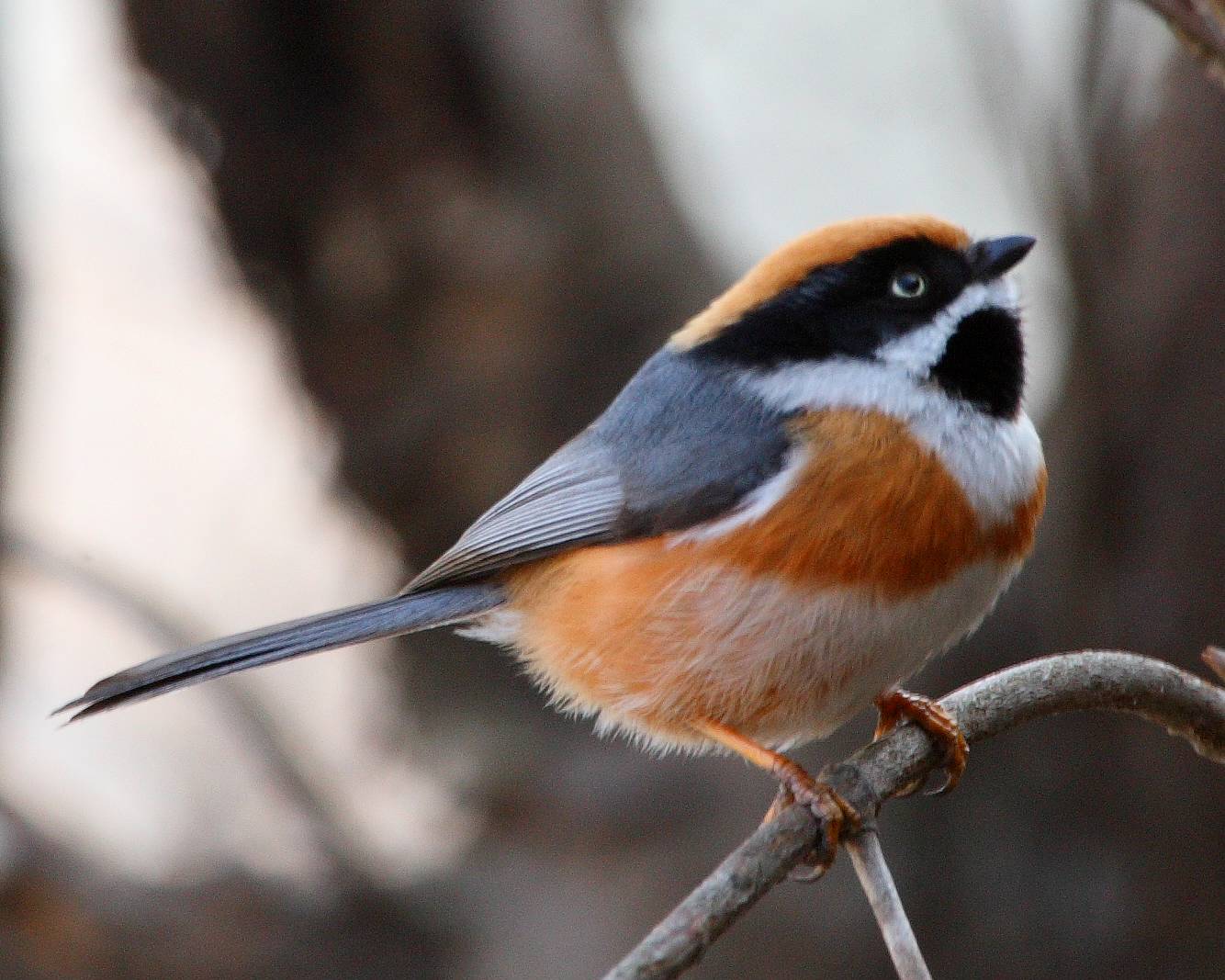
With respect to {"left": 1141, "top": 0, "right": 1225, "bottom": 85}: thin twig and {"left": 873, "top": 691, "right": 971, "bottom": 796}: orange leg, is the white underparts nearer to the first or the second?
{"left": 873, "top": 691, "right": 971, "bottom": 796}: orange leg

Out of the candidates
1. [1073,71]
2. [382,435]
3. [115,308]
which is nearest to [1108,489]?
[1073,71]

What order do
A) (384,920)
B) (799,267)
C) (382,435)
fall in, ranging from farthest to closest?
(382,435)
(384,920)
(799,267)

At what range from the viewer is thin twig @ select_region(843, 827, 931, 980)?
224 cm

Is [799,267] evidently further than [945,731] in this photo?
Yes

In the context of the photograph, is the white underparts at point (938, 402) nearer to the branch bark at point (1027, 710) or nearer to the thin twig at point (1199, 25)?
the branch bark at point (1027, 710)

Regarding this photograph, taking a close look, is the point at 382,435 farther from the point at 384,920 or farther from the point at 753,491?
the point at 753,491

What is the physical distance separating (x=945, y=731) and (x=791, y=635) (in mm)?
387

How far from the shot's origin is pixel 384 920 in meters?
4.96

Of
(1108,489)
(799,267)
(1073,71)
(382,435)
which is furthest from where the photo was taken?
(382,435)

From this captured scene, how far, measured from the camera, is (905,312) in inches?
126

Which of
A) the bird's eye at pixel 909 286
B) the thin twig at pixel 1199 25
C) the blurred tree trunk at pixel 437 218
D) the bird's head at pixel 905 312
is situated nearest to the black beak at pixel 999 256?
the bird's head at pixel 905 312

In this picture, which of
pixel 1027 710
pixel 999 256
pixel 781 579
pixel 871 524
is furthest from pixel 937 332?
pixel 1027 710

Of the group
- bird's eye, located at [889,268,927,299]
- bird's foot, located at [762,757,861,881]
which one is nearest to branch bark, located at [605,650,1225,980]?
bird's foot, located at [762,757,861,881]

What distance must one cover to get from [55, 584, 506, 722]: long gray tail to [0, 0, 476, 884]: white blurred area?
1462 mm
